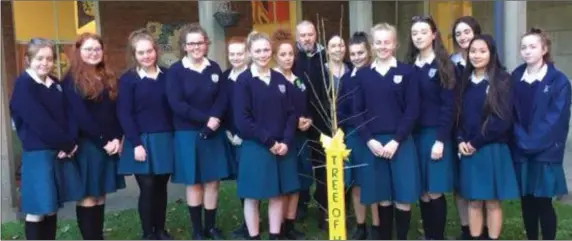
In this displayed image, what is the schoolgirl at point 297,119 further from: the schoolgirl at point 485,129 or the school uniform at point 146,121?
the schoolgirl at point 485,129

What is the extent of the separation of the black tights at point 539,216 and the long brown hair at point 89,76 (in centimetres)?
301

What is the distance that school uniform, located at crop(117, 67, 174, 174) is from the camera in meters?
4.81

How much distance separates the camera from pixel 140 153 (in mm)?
4828

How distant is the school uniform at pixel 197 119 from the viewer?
4883 millimetres

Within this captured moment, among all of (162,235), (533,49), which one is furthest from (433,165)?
(162,235)

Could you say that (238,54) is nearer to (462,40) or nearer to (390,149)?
(390,149)

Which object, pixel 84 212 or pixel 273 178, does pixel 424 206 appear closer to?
pixel 273 178

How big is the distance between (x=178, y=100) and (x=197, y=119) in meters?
0.19

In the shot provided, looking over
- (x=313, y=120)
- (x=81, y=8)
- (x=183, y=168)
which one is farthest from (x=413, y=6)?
(x=183, y=168)

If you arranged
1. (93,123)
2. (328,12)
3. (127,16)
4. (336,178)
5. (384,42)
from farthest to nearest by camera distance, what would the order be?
(127,16) < (328,12) < (93,123) < (384,42) < (336,178)

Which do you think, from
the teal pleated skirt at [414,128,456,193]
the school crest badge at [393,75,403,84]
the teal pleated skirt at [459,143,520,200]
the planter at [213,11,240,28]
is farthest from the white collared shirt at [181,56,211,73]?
the planter at [213,11,240,28]

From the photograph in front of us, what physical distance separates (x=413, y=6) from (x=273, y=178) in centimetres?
758

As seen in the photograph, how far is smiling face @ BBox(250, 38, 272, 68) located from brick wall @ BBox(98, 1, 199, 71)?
7.24 m

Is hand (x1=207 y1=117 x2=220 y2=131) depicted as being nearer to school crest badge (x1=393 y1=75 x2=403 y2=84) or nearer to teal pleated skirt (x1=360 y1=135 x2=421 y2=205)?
teal pleated skirt (x1=360 y1=135 x2=421 y2=205)
